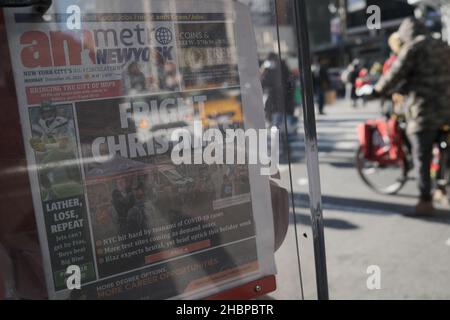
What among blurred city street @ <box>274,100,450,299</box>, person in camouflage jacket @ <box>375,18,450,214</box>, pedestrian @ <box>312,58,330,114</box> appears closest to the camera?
blurred city street @ <box>274,100,450,299</box>

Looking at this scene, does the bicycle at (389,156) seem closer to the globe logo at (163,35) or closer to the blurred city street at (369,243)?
the blurred city street at (369,243)

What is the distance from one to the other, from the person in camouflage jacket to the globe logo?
11.0 ft

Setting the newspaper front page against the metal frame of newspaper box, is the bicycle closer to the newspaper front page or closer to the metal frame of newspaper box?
the metal frame of newspaper box

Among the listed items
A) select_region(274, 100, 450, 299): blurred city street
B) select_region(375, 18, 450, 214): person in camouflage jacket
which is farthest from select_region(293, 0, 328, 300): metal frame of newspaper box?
select_region(375, 18, 450, 214): person in camouflage jacket

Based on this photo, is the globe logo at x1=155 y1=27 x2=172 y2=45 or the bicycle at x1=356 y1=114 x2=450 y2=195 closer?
the globe logo at x1=155 y1=27 x2=172 y2=45

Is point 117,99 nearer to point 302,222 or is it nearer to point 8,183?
point 8,183

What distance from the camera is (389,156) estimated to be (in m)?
5.28

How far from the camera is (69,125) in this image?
1201 mm

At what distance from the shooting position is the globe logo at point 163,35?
1308 millimetres

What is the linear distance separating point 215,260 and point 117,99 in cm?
54

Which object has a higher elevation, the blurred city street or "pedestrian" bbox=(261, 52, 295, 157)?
"pedestrian" bbox=(261, 52, 295, 157)

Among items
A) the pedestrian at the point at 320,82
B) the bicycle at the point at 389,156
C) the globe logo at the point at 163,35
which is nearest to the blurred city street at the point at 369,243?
the bicycle at the point at 389,156

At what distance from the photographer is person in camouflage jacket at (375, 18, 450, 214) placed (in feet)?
13.8

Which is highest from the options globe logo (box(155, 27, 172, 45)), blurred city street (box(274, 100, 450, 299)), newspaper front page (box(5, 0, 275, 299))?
globe logo (box(155, 27, 172, 45))
